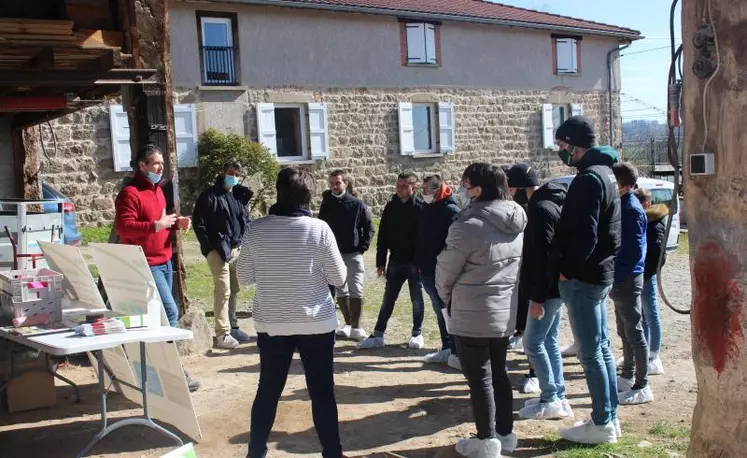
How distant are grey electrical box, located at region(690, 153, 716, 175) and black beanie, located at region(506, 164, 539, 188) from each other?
2.71 m

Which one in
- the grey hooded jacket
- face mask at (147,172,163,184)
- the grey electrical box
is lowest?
the grey hooded jacket

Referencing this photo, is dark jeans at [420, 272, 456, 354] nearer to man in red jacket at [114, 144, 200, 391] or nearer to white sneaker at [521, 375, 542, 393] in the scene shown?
white sneaker at [521, 375, 542, 393]

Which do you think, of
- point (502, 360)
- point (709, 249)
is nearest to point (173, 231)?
point (502, 360)

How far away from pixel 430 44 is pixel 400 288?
1471 centimetres

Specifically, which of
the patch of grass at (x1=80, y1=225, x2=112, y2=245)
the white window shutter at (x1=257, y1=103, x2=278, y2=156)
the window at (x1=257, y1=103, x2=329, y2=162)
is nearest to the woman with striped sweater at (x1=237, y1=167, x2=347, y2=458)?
the patch of grass at (x1=80, y1=225, x2=112, y2=245)

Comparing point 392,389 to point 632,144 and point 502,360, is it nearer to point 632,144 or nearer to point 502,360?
point 502,360

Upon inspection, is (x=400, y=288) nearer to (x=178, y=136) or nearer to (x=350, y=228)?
(x=350, y=228)

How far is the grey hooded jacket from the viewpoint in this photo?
4.28 meters

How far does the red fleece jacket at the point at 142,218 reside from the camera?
5.56 metres

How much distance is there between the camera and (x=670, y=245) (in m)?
12.9

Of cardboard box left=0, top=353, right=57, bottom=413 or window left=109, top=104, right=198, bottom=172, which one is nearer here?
cardboard box left=0, top=353, right=57, bottom=413

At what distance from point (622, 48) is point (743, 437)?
78.9ft

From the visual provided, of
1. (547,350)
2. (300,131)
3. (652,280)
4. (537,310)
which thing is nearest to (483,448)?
(537,310)

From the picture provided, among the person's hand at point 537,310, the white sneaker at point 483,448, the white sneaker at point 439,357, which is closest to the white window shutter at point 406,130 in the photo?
the white sneaker at point 439,357
